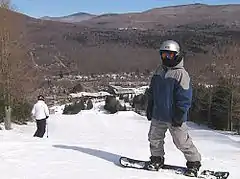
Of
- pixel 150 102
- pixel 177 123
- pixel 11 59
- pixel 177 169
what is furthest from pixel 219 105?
pixel 177 123

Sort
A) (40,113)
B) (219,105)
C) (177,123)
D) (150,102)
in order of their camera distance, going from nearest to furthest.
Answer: (177,123) < (150,102) < (40,113) < (219,105)

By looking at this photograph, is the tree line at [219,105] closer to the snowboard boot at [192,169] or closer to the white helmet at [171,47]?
the snowboard boot at [192,169]

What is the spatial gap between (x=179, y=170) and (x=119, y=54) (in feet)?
322

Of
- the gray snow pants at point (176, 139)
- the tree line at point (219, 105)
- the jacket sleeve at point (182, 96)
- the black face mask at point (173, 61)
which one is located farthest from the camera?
the tree line at point (219, 105)

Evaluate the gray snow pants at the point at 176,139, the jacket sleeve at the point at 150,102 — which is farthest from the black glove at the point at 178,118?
the jacket sleeve at the point at 150,102

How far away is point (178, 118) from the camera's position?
231 inches

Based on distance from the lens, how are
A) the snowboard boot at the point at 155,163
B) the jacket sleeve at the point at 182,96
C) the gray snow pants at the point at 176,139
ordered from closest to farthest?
the jacket sleeve at the point at 182,96
the gray snow pants at the point at 176,139
the snowboard boot at the point at 155,163

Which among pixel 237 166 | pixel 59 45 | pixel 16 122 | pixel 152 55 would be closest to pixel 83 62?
pixel 59 45

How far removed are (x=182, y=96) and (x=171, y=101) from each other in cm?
19

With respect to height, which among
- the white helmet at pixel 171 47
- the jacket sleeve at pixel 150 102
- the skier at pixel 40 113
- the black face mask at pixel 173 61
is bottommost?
the skier at pixel 40 113

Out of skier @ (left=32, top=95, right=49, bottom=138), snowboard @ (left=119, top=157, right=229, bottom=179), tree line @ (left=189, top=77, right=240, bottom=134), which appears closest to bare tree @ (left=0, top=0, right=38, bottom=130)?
skier @ (left=32, top=95, right=49, bottom=138)

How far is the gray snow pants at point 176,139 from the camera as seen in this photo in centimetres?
607

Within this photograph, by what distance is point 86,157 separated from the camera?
6.99 metres

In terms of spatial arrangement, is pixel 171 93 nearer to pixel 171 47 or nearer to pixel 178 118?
pixel 178 118
